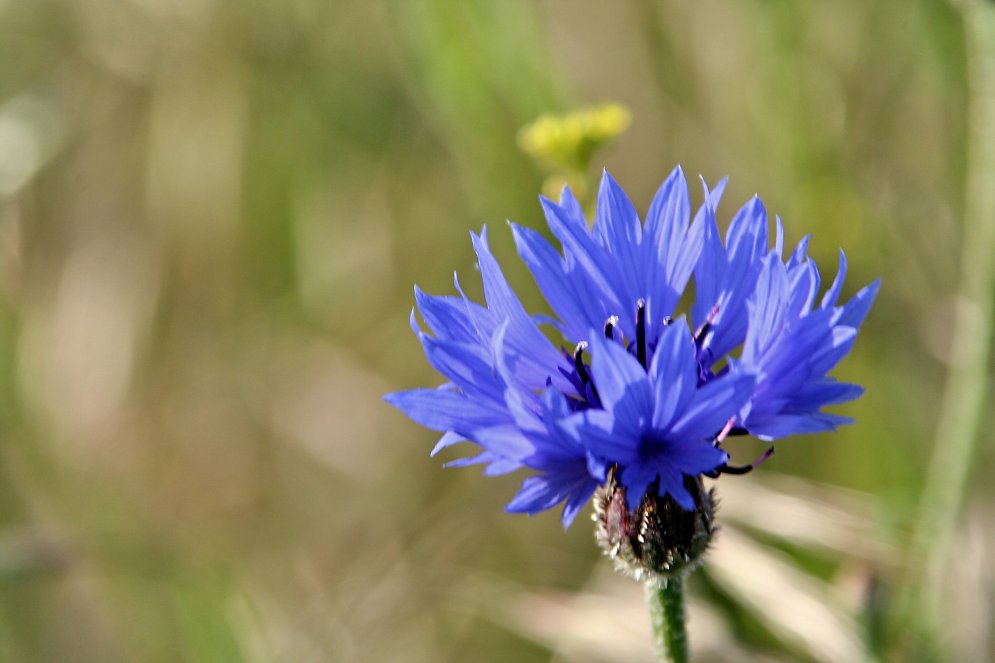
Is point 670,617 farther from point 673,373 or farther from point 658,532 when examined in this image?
point 673,373

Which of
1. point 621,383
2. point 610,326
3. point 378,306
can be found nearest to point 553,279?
point 610,326

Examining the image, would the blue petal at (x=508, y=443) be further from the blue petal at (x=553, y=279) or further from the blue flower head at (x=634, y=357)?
the blue petal at (x=553, y=279)

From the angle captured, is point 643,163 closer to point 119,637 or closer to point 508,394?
point 119,637

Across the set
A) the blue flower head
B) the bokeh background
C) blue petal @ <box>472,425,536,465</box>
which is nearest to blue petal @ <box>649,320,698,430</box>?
the blue flower head

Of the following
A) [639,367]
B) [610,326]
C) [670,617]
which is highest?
[610,326]

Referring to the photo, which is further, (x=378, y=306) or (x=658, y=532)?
(x=378, y=306)

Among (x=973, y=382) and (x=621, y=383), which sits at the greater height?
(x=973, y=382)

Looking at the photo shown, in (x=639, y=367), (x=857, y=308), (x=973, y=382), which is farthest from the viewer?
(x=973, y=382)

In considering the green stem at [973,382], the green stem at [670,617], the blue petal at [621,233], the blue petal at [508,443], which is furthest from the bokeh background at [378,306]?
the blue petal at [508,443]
